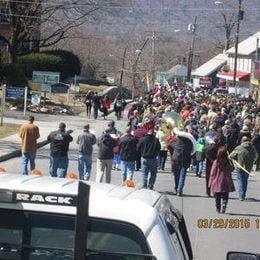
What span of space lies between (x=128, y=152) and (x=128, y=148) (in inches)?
5.2

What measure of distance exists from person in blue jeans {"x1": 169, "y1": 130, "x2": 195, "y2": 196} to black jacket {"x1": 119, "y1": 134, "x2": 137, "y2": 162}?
902 mm

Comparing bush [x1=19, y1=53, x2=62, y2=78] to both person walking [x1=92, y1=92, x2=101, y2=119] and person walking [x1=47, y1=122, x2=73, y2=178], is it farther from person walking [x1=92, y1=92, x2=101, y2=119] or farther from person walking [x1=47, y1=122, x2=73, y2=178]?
person walking [x1=47, y1=122, x2=73, y2=178]

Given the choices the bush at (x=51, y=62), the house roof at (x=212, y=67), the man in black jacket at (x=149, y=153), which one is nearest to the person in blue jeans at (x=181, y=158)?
the man in black jacket at (x=149, y=153)

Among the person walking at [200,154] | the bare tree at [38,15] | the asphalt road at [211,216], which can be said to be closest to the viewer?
the asphalt road at [211,216]

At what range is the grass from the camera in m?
33.3

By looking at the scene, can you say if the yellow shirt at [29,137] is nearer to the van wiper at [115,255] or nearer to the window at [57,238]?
the window at [57,238]

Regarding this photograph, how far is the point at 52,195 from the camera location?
395 cm

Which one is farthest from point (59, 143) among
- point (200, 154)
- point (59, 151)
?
point (200, 154)

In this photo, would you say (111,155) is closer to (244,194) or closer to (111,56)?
(244,194)

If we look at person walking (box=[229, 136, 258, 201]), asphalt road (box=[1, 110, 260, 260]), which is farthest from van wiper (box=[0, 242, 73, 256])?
person walking (box=[229, 136, 258, 201])

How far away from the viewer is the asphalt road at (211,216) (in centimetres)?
1348

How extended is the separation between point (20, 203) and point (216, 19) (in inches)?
5184

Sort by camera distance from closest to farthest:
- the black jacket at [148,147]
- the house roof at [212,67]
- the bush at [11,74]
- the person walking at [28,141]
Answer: the black jacket at [148,147]
the person walking at [28,141]
the bush at [11,74]
the house roof at [212,67]

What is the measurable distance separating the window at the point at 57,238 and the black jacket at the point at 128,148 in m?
15.2
